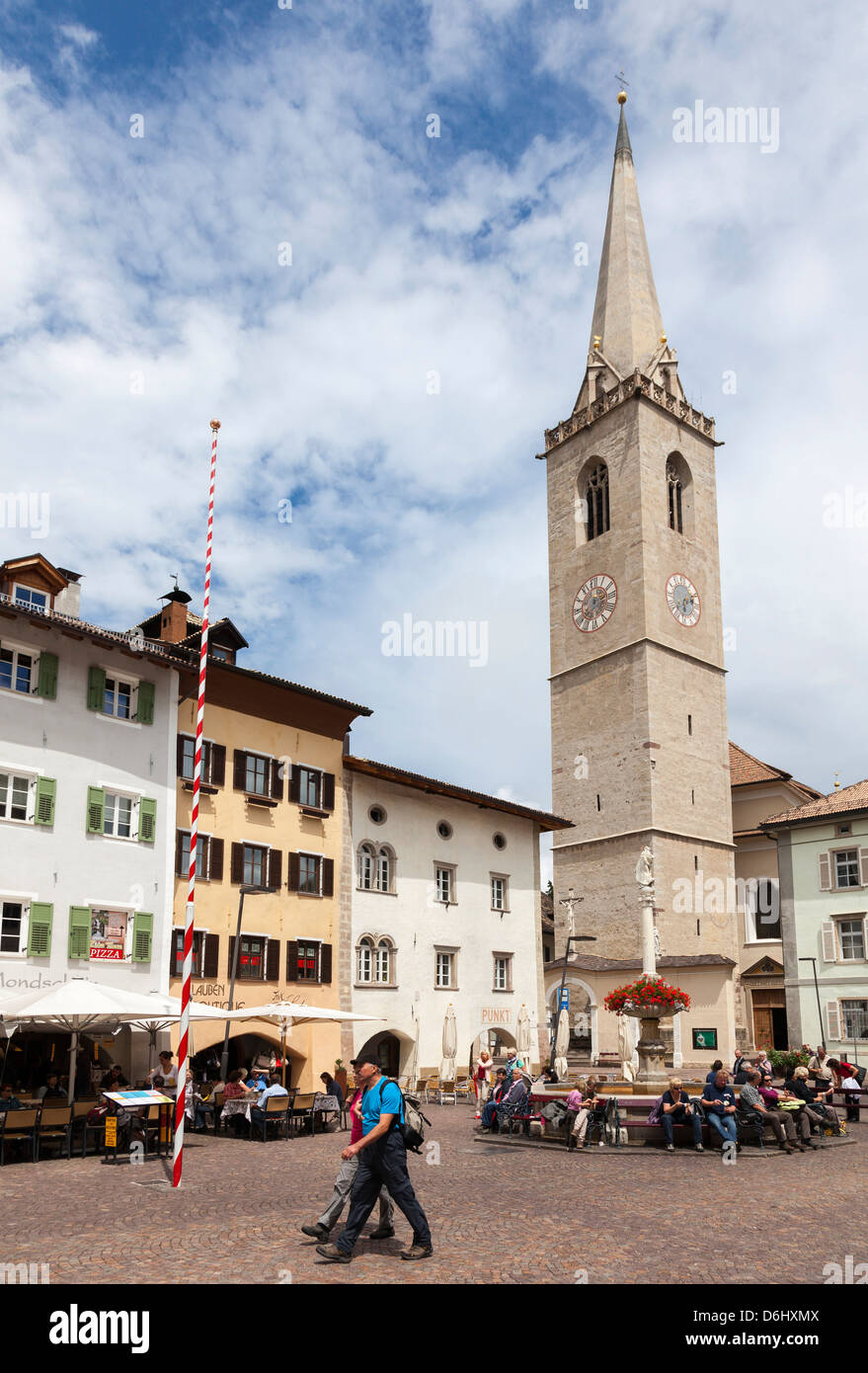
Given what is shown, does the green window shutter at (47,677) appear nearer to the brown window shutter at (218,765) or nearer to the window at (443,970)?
the brown window shutter at (218,765)

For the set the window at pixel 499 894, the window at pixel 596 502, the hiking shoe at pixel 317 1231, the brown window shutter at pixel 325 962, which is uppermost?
the window at pixel 596 502

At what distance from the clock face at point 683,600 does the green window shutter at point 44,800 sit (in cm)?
3872

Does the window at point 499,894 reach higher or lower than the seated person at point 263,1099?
higher

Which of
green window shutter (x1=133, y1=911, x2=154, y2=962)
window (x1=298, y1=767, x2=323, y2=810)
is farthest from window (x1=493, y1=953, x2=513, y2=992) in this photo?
green window shutter (x1=133, y1=911, x2=154, y2=962)

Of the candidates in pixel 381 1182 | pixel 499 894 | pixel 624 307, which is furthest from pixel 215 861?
pixel 624 307

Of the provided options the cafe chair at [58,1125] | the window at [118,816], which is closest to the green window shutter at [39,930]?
the window at [118,816]

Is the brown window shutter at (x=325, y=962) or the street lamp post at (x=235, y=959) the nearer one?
the street lamp post at (x=235, y=959)

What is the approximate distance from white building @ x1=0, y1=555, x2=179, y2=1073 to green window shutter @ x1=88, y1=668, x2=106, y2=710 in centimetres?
2

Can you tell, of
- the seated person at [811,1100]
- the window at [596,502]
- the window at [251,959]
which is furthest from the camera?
the window at [596,502]

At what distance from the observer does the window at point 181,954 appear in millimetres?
27203

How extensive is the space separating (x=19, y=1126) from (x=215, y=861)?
1130cm

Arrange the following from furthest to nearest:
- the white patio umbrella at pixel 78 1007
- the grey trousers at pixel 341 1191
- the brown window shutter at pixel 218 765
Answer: the brown window shutter at pixel 218 765 → the white patio umbrella at pixel 78 1007 → the grey trousers at pixel 341 1191

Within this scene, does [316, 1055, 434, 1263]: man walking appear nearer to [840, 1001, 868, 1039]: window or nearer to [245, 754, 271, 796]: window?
[245, 754, 271, 796]: window
